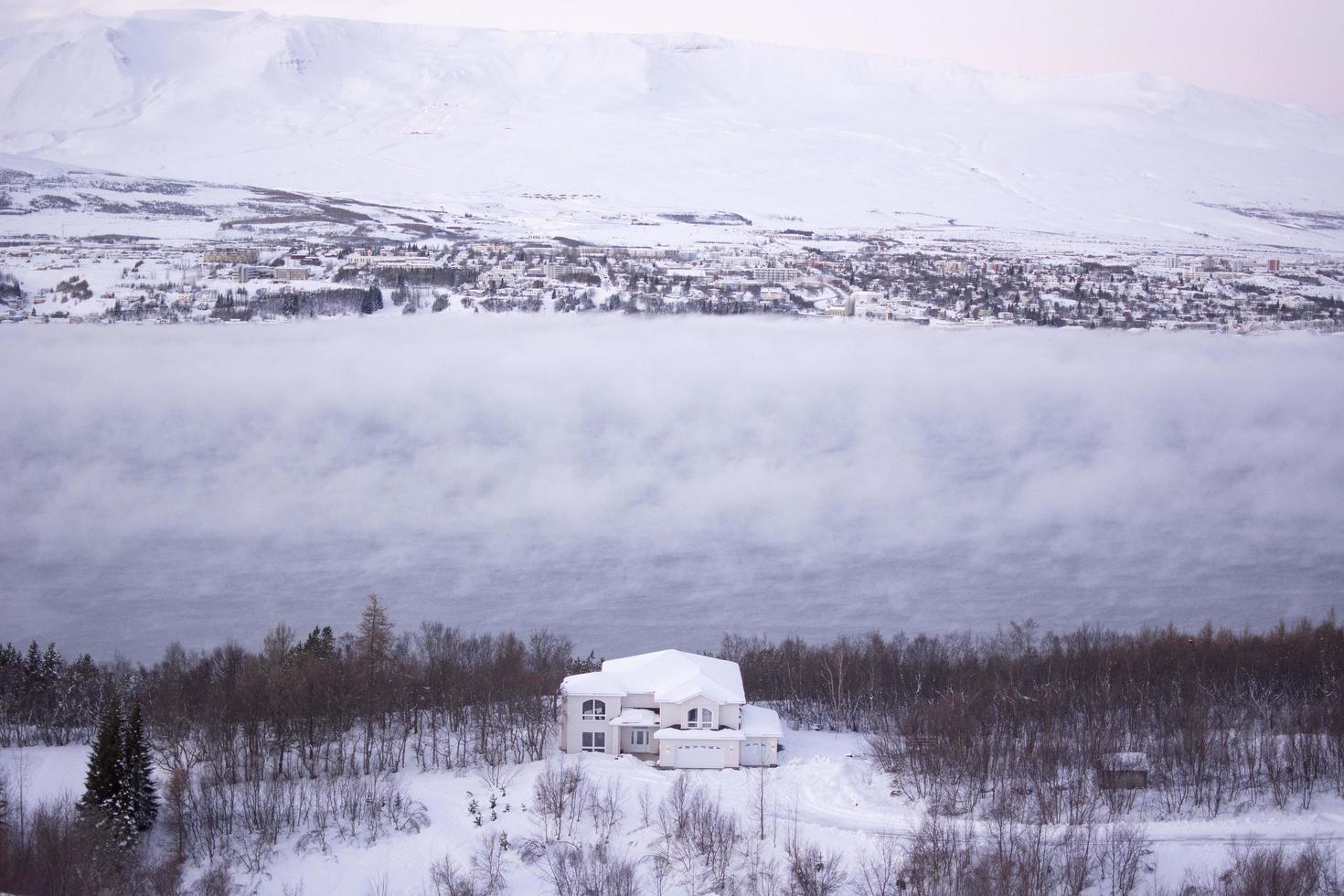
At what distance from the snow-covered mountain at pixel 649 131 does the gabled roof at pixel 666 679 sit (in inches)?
1083

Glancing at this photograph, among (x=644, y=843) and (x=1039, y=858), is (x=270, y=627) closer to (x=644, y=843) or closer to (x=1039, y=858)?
(x=644, y=843)

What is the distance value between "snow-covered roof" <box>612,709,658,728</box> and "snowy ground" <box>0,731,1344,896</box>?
0.56 feet

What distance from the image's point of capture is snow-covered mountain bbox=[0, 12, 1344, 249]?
3878cm

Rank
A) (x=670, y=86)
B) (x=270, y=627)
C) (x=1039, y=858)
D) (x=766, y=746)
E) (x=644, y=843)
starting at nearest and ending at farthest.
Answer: (x=1039, y=858), (x=644, y=843), (x=766, y=746), (x=270, y=627), (x=670, y=86)

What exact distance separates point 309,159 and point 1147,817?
44834 mm

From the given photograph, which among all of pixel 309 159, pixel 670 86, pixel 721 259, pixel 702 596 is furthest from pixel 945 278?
pixel 670 86

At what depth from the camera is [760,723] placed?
18.9ft

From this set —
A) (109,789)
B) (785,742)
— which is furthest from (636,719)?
(109,789)

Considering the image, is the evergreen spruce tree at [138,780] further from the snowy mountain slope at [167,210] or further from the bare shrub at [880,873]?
the snowy mountain slope at [167,210]

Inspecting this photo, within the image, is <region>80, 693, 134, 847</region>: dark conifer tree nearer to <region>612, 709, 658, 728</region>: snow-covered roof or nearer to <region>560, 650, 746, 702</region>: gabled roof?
<region>560, 650, 746, 702</region>: gabled roof

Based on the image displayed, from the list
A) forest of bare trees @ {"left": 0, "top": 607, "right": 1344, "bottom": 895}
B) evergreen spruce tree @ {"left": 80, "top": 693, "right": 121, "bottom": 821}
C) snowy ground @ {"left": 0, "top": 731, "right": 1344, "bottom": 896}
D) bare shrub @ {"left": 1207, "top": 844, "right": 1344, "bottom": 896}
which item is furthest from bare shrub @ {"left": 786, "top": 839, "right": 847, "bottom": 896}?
evergreen spruce tree @ {"left": 80, "top": 693, "right": 121, "bottom": 821}

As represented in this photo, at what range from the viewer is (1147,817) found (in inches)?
199

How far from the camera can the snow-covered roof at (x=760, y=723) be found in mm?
5631

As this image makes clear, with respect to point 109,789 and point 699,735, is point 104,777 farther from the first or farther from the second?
point 699,735
